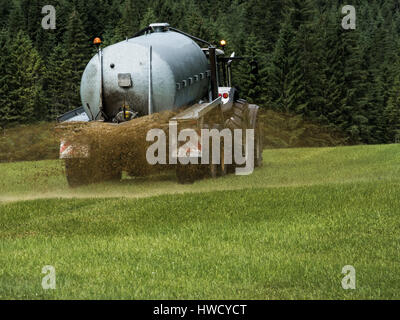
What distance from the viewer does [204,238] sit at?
39.5 ft

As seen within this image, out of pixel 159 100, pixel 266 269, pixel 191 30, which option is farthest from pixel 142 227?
pixel 191 30

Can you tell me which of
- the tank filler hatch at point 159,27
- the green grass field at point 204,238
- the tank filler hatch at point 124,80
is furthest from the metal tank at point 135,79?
the green grass field at point 204,238

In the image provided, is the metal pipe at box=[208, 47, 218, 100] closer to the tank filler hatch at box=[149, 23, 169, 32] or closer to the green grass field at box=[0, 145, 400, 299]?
the tank filler hatch at box=[149, 23, 169, 32]

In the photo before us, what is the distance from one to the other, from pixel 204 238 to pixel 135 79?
769 centimetres

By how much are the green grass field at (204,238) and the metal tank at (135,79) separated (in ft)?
6.84

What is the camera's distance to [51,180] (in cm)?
2169

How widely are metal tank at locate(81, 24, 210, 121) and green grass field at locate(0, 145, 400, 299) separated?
2.08m

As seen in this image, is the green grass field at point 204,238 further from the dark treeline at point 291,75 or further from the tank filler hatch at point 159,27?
the dark treeline at point 291,75

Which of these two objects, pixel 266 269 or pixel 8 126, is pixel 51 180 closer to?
pixel 266 269

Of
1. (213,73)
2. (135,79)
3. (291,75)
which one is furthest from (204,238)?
(291,75)

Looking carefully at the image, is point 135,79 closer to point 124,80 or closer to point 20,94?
point 124,80

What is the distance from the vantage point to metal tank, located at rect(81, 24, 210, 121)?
737 inches

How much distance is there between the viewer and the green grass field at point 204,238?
8883 mm

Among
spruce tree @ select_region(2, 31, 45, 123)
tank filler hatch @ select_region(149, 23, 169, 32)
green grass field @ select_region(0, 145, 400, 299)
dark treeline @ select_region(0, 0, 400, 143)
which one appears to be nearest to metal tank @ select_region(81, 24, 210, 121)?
tank filler hatch @ select_region(149, 23, 169, 32)
